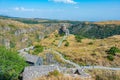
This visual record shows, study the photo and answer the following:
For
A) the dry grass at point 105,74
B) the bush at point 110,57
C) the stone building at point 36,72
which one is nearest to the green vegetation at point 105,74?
the dry grass at point 105,74

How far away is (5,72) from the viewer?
137 ft

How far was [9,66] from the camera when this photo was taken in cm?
4294

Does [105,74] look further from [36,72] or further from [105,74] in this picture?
[36,72]

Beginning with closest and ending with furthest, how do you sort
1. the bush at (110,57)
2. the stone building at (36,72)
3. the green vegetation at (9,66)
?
the stone building at (36,72)
the green vegetation at (9,66)
the bush at (110,57)

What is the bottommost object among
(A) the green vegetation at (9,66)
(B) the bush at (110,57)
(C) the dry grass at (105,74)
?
(C) the dry grass at (105,74)

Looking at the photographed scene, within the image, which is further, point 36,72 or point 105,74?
point 105,74

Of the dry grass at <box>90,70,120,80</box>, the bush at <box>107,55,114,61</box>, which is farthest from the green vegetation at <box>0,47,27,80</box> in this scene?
the bush at <box>107,55,114,61</box>

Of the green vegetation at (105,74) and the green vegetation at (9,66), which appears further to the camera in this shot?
the green vegetation at (105,74)

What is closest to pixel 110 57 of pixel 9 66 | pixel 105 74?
pixel 105 74

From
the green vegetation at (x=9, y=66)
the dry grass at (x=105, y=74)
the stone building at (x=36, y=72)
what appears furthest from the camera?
the dry grass at (x=105, y=74)

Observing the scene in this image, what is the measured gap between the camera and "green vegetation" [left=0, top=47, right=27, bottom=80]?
136 feet

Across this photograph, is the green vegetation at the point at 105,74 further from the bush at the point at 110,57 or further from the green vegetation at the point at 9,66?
the green vegetation at the point at 9,66

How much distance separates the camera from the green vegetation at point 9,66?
4138cm

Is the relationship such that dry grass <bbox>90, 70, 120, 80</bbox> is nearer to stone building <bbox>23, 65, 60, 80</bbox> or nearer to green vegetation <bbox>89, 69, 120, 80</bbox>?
green vegetation <bbox>89, 69, 120, 80</bbox>
